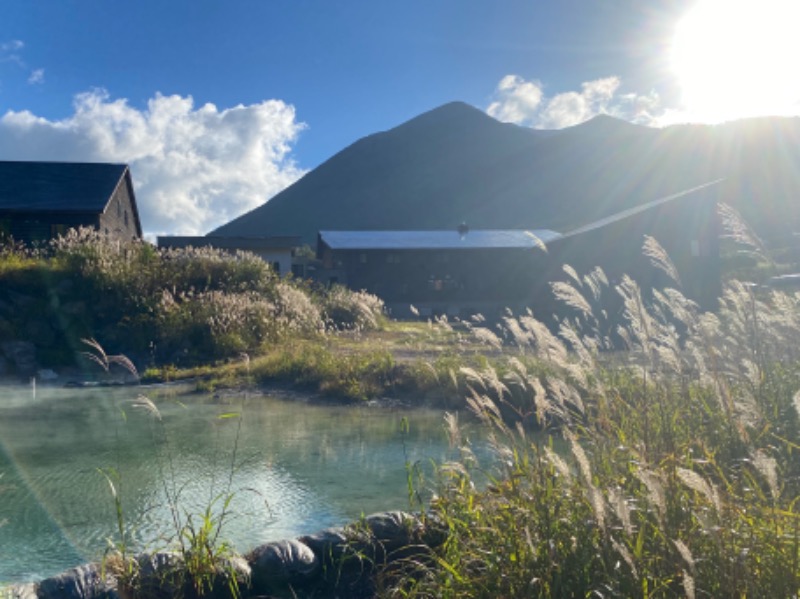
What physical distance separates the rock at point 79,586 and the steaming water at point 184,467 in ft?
1.29

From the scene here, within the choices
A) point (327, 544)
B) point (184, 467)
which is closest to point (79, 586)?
point (327, 544)

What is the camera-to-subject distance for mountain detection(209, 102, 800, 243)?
301ft

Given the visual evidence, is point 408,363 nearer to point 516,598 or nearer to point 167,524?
point 167,524

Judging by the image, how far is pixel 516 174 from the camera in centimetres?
13938

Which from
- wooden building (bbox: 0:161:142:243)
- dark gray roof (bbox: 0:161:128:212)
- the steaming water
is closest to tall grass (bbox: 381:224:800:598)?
the steaming water

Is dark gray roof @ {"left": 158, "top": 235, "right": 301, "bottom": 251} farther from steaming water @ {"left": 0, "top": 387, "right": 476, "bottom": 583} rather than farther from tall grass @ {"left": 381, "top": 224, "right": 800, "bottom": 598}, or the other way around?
tall grass @ {"left": 381, "top": 224, "right": 800, "bottom": 598}

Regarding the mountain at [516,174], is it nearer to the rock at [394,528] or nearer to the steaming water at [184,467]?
the steaming water at [184,467]

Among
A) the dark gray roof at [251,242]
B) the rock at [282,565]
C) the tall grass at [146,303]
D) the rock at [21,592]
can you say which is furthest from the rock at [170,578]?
the dark gray roof at [251,242]

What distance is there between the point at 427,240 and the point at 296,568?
33272mm

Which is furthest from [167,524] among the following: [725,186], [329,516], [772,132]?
[772,132]

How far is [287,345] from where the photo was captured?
1593 cm

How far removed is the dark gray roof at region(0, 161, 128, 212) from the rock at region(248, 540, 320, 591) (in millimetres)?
23713

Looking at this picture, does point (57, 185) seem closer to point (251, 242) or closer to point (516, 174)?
point (251, 242)

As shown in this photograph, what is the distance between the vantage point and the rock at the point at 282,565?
4336 millimetres
